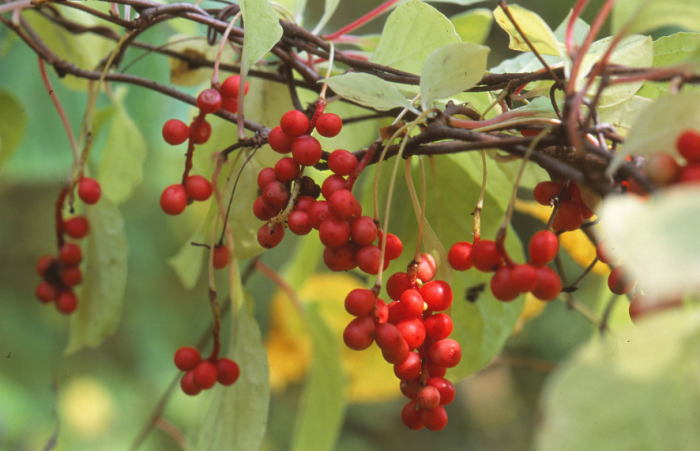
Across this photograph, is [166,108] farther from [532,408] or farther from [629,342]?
[532,408]

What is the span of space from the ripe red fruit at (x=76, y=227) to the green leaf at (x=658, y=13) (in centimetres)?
42

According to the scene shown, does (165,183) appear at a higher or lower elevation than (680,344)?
lower

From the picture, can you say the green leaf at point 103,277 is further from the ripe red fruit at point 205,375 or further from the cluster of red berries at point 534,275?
the cluster of red berries at point 534,275

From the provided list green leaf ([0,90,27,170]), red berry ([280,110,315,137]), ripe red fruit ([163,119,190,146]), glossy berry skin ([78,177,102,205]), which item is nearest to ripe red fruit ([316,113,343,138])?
red berry ([280,110,315,137])

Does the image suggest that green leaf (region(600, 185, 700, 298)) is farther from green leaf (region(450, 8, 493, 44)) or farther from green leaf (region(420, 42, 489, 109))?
green leaf (region(450, 8, 493, 44))

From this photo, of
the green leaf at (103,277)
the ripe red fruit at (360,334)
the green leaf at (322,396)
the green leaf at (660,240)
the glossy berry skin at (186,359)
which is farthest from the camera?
the green leaf at (322,396)

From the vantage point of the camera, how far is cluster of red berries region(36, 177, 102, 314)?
0.45 metres

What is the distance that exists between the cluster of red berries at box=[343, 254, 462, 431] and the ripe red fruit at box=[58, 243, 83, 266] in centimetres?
33

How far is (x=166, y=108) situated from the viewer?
0.81 m

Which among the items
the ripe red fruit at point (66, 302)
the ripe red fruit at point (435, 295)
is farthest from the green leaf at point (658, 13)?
the ripe red fruit at point (66, 302)

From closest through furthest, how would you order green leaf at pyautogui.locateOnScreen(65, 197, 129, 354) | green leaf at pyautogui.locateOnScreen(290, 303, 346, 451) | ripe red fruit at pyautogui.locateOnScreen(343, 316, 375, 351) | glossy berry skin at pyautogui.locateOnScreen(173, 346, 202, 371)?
ripe red fruit at pyautogui.locateOnScreen(343, 316, 375, 351), glossy berry skin at pyautogui.locateOnScreen(173, 346, 202, 371), green leaf at pyautogui.locateOnScreen(65, 197, 129, 354), green leaf at pyautogui.locateOnScreen(290, 303, 346, 451)

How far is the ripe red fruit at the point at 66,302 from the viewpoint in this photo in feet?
1.52

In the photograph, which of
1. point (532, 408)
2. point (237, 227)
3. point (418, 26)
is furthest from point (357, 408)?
point (418, 26)

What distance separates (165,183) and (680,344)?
3.14 ft
